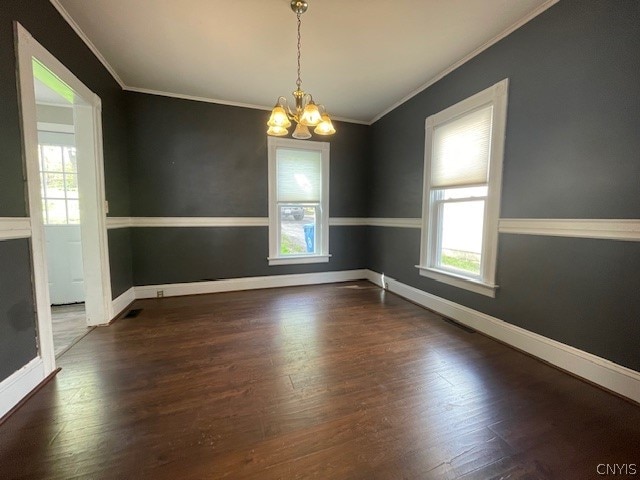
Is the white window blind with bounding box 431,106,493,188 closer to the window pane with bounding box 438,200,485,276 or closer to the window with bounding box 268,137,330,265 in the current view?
the window pane with bounding box 438,200,485,276

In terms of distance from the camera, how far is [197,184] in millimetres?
3756

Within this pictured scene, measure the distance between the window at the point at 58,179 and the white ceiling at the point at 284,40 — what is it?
43.8 inches

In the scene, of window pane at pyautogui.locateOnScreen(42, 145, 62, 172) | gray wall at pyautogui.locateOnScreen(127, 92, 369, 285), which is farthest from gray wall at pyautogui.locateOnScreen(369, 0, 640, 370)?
window pane at pyautogui.locateOnScreen(42, 145, 62, 172)

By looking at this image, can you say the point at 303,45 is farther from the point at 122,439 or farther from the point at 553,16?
the point at 122,439

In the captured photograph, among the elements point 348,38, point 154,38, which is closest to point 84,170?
point 154,38

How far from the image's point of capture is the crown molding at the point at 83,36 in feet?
6.68

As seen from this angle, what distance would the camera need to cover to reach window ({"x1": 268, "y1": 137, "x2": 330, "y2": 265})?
13.5 feet

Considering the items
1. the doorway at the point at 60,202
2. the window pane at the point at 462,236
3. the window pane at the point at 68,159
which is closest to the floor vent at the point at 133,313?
the doorway at the point at 60,202

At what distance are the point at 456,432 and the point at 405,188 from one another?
2905 mm

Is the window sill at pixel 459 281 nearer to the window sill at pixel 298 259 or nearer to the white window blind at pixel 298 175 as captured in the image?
the window sill at pixel 298 259

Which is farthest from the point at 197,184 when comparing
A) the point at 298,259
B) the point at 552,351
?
the point at 552,351

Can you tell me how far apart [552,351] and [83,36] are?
15.5ft

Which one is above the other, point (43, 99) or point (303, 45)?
point (303, 45)

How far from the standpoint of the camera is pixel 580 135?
1876mm
